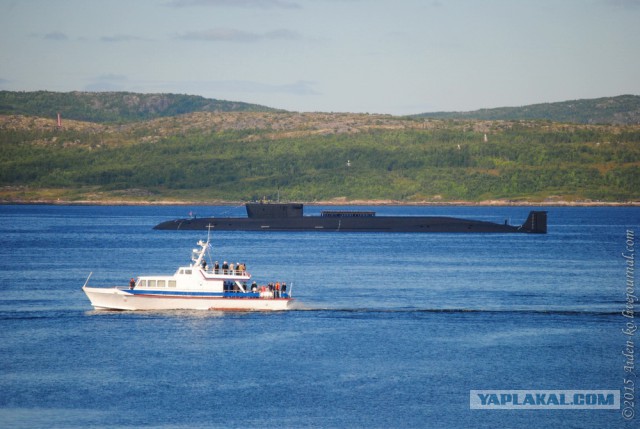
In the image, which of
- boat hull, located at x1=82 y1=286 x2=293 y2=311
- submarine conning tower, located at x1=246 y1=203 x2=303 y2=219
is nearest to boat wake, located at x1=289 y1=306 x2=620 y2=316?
boat hull, located at x1=82 y1=286 x2=293 y2=311

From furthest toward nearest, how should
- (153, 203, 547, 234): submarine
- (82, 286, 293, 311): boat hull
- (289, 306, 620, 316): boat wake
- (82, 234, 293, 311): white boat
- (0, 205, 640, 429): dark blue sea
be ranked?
(153, 203, 547, 234): submarine
(289, 306, 620, 316): boat wake
(82, 286, 293, 311): boat hull
(82, 234, 293, 311): white boat
(0, 205, 640, 429): dark blue sea

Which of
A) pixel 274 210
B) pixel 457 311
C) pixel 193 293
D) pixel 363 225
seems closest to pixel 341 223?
pixel 363 225

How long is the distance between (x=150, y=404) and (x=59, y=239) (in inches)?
4485

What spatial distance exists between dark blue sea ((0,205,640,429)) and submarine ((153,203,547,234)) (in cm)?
5960

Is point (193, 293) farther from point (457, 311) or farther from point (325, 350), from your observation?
point (457, 311)

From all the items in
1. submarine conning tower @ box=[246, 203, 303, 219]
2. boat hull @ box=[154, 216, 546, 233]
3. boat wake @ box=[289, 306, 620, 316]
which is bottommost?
boat hull @ box=[154, 216, 546, 233]

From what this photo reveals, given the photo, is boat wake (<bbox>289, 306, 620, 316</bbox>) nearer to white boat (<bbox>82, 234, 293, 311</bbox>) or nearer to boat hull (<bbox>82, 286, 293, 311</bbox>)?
boat hull (<bbox>82, 286, 293, 311</bbox>)

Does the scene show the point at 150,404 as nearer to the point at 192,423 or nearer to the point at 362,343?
the point at 192,423

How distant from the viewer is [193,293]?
226 ft

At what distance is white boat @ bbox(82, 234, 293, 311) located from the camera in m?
68.8

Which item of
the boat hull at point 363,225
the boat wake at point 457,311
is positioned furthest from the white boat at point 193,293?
the boat hull at point 363,225

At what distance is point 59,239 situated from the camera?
157 metres

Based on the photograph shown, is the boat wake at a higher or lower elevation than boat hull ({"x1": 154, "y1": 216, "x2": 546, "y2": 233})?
higher

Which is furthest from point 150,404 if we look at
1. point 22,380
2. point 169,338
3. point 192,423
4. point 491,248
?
point 491,248
